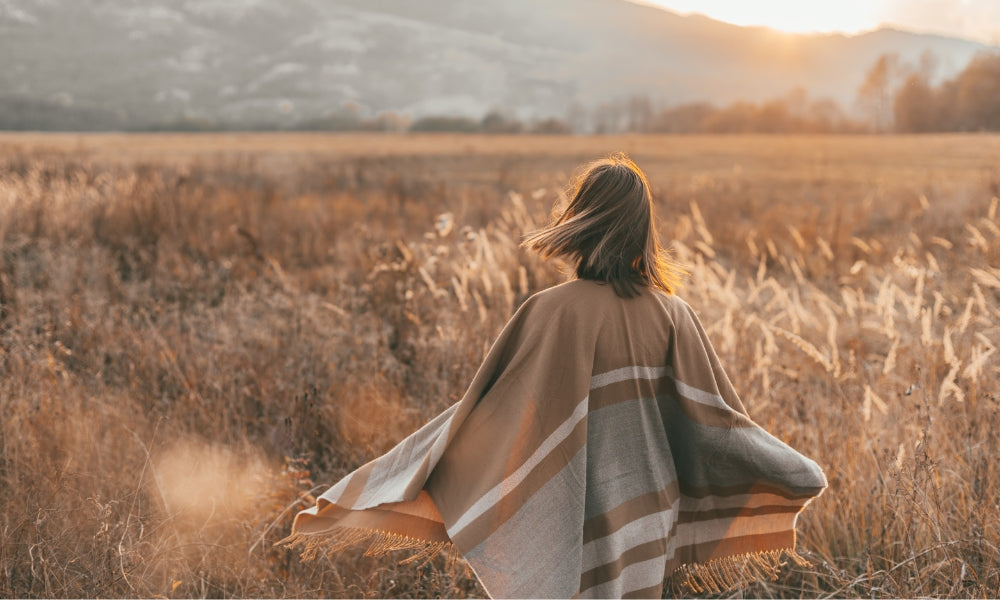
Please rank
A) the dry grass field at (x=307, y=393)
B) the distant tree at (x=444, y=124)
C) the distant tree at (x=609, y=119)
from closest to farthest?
the dry grass field at (x=307, y=393) < the distant tree at (x=609, y=119) < the distant tree at (x=444, y=124)

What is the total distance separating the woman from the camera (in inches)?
78.0

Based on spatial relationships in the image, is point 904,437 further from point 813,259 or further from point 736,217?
point 736,217

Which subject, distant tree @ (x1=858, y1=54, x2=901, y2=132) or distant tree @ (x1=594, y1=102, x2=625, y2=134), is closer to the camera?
distant tree @ (x1=858, y1=54, x2=901, y2=132)

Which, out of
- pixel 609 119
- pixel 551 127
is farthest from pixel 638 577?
pixel 609 119

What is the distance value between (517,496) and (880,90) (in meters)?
54.2

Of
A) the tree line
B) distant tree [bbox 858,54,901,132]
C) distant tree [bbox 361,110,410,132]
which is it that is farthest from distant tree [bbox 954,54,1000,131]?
distant tree [bbox 361,110,410,132]

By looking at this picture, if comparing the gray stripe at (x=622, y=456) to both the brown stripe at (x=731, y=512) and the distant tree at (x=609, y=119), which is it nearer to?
the brown stripe at (x=731, y=512)

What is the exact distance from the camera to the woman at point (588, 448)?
6.50ft

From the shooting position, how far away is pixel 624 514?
2053mm

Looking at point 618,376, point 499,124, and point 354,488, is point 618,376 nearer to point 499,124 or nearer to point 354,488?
point 354,488

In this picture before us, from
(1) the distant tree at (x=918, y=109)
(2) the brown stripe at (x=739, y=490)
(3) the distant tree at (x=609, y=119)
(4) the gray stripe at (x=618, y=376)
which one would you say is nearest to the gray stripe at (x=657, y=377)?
(4) the gray stripe at (x=618, y=376)

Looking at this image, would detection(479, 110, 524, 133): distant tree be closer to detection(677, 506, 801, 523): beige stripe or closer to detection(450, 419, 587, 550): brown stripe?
detection(677, 506, 801, 523): beige stripe

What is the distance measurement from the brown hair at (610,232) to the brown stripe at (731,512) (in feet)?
2.52

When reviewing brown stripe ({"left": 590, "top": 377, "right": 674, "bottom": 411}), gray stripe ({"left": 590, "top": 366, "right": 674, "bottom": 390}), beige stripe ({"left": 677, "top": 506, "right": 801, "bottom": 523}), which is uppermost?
gray stripe ({"left": 590, "top": 366, "right": 674, "bottom": 390})
